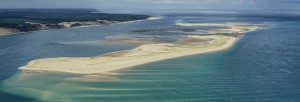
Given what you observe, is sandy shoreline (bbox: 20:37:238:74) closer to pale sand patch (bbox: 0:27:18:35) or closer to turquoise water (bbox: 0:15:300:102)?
turquoise water (bbox: 0:15:300:102)

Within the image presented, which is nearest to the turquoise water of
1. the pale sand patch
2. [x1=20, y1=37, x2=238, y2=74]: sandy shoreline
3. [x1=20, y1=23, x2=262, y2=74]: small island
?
[x1=20, y1=37, x2=238, y2=74]: sandy shoreline

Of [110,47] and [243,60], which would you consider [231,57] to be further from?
[110,47]

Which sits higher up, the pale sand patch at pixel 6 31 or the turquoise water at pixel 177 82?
the turquoise water at pixel 177 82

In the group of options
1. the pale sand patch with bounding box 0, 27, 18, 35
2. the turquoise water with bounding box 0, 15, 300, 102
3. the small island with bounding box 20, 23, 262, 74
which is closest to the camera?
the turquoise water with bounding box 0, 15, 300, 102

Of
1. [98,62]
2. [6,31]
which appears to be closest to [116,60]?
[98,62]

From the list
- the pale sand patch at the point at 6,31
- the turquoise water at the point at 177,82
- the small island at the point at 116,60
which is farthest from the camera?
the pale sand patch at the point at 6,31

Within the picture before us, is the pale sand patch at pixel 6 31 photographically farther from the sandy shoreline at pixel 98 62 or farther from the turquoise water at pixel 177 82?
the sandy shoreline at pixel 98 62

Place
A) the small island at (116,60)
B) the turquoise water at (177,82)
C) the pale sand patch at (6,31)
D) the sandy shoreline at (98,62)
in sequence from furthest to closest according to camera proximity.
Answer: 1. the pale sand patch at (6,31)
2. the small island at (116,60)
3. the sandy shoreline at (98,62)
4. the turquoise water at (177,82)

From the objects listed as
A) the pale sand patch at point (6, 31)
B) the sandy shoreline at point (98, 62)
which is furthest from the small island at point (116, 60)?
the pale sand patch at point (6, 31)

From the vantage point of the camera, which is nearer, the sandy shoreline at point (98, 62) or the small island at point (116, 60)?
the sandy shoreline at point (98, 62)

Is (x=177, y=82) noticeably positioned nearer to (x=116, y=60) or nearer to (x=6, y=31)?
(x=116, y=60)

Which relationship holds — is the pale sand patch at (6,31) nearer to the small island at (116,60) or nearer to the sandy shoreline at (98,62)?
the small island at (116,60)
